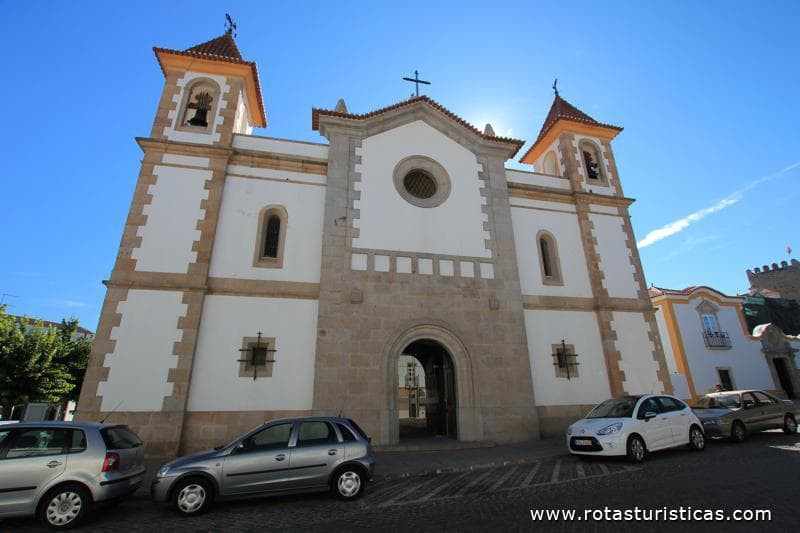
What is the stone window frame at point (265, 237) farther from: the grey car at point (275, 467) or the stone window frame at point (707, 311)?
the stone window frame at point (707, 311)

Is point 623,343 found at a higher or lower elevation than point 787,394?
higher

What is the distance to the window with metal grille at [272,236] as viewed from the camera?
11.7 meters

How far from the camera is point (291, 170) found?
12.5 metres

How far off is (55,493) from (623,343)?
14.9m

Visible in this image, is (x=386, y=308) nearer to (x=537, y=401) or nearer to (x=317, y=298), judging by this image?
(x=317, y=298)

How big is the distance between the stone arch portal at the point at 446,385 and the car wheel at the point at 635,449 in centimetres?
390

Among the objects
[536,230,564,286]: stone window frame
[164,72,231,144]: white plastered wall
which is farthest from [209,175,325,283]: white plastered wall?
[536,230,564,286]: stone window frame

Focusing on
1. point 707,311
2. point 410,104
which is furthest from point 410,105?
point 707,311

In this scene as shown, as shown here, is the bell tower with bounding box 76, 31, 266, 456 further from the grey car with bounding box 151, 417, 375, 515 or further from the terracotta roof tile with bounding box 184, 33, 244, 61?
the grey car with bounding box 151, 417, 375, 515

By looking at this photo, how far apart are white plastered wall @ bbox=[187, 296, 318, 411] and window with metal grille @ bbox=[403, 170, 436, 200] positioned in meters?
5.46

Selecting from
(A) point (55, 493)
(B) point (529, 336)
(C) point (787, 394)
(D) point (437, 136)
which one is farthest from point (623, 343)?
(C) point (787, 394)

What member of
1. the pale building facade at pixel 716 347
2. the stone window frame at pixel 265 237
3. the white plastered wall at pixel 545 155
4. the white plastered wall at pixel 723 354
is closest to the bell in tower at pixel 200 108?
the stone window frame at pixel 265 237

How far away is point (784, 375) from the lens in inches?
891

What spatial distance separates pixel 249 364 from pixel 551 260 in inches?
430
